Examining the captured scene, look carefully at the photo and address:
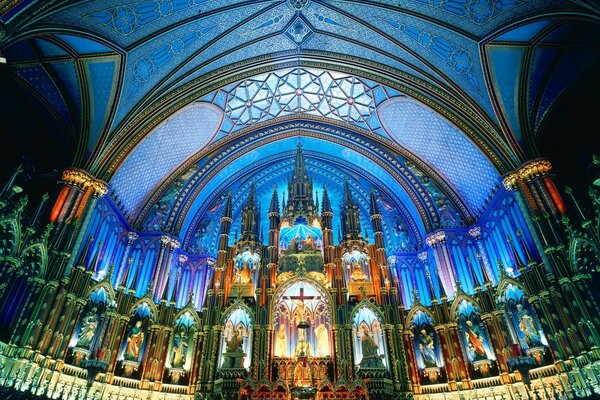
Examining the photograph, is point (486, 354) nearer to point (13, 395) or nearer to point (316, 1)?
point (13, 395)

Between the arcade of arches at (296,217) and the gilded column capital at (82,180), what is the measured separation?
0.08m

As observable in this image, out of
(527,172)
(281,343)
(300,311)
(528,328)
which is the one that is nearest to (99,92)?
(300,311)

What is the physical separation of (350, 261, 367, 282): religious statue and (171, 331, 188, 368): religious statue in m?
8.30

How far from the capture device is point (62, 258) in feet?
44.7

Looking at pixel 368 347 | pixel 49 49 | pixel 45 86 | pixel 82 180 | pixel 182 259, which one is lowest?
pixel 368 347

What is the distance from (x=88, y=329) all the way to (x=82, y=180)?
5873 millimetres

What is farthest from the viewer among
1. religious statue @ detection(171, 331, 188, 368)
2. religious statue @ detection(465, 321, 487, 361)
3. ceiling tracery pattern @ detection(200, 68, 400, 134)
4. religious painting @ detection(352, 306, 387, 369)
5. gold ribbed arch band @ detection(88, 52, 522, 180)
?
ceiling tracery pattern @ detection(200, 68, 400, 134)

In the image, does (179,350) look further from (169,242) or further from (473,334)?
(473,334)

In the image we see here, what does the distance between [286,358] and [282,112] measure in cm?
1488

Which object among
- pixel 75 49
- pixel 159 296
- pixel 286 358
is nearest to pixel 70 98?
pixel 75 49

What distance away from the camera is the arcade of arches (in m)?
13.0

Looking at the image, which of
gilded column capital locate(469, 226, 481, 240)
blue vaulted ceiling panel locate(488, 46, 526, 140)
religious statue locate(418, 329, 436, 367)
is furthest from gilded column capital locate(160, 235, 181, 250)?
blue vaulted ceiling panel locate(488, 46, 526, 140)

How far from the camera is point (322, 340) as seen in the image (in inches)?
666

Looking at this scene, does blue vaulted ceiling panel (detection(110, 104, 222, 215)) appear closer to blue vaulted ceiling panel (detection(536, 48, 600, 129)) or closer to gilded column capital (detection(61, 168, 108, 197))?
gilded column capital (detection(61, 168, 108, 197))
